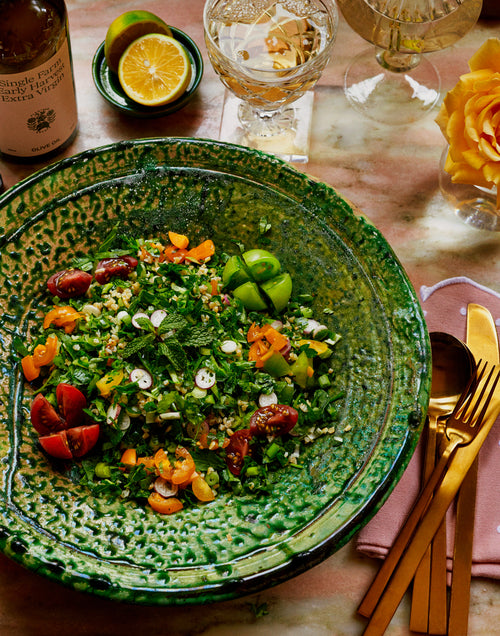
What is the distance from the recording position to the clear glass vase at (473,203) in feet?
6.16

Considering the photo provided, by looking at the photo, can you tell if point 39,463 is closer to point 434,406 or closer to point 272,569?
point 272,569

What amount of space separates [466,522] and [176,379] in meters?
0.71

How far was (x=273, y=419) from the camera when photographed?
1.38m

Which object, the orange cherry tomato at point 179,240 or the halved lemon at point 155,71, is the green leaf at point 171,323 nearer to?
the orange cherry tomato at point 179,240

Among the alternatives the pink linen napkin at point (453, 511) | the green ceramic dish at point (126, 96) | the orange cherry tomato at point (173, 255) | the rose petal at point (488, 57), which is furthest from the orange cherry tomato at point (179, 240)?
the rose petal at point (488, 57)

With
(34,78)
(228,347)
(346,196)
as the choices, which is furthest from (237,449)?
(34,78)

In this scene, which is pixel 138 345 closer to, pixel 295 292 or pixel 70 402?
pixel 70 402

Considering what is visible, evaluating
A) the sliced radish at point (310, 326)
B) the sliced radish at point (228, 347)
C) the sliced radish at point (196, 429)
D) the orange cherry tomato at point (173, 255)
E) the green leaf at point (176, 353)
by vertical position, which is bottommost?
the sliced radish at point (196, 429)

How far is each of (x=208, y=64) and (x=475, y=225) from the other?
92 centimetres

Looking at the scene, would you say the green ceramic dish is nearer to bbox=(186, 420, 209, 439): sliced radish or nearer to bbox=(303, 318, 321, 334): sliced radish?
bbox=(303, 318, 321, 334): sliced radish

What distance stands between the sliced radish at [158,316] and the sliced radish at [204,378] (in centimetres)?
14

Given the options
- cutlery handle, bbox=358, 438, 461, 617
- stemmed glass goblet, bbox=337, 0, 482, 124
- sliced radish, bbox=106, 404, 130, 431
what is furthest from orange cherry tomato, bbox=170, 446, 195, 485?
stemmed glass goblet, bbox=337, 0, 482, 124

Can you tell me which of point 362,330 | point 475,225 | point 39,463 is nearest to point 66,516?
point 39,463

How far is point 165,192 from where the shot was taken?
5.28ft
